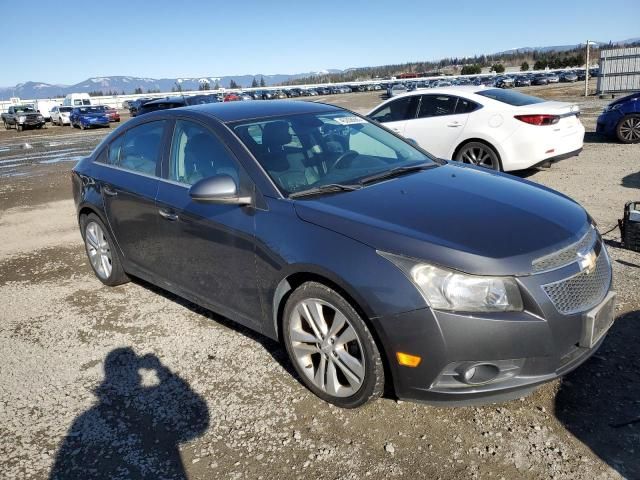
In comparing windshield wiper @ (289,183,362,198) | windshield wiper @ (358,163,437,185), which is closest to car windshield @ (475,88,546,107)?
windshield wiper @ (358,163,437,185)

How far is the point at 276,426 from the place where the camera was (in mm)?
2844

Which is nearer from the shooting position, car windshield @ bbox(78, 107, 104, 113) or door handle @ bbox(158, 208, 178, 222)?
door handle @ bbox(158, 208, 178, 222)

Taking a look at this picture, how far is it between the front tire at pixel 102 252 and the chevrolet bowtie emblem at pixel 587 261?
3.72 m

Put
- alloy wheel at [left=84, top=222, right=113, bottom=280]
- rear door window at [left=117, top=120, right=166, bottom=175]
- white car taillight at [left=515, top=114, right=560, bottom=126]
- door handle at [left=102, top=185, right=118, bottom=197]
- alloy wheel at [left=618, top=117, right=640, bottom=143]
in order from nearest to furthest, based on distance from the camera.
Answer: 1. rear door window at [left=117, top=120, right=166, bottom=175]
2. door handle at [left=102, top=185, right=118, bottom=197]
3. alloy wheel at [left=84, top=222, right=113, bottom=280]
4. white car taillight at [left=515, top=114, right=560, bottom=126]
5. alloy wheel at [left=618, top=117, right=640, bottom=143]

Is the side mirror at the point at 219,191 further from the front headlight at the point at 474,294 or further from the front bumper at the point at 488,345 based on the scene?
the front headlight at the point at 474,294

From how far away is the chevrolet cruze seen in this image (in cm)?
243

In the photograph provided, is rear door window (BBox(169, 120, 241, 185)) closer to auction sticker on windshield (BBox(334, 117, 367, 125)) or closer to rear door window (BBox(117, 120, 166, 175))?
rear door window (BBox(117, 120, 166, 175))

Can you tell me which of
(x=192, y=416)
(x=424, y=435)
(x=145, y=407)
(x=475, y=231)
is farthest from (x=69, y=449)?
(x=475, y=231)

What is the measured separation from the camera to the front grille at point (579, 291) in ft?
8.09

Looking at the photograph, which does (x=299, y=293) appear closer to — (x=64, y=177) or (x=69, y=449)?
(x=69, y=449)

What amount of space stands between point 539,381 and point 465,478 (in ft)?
1.88

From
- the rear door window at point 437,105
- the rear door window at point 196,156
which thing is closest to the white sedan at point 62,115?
the rear door window at point 437,105

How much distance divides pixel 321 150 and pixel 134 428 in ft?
6.95

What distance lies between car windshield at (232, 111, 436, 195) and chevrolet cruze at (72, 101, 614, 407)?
1cm
